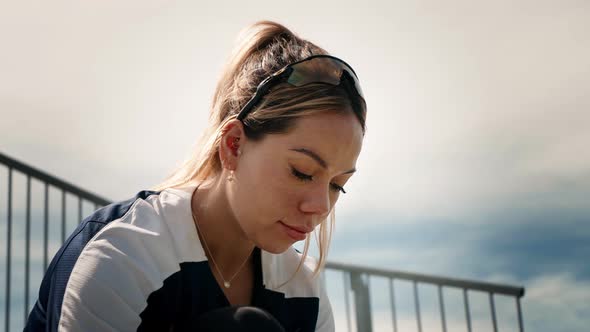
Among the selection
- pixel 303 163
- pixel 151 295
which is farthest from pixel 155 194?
pixel 303 163

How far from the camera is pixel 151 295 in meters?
1.78

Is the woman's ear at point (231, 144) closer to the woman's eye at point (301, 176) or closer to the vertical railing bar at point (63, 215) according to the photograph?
the woman's eye at point (301, 176)

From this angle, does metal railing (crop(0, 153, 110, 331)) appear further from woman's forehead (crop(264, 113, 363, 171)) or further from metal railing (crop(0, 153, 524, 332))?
woman's forehead (crop(264, 113, 363, 171))

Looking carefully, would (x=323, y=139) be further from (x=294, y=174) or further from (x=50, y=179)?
(x=50, y=179)

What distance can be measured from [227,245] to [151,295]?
38cm

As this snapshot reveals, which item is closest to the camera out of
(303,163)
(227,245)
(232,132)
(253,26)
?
(303,163)

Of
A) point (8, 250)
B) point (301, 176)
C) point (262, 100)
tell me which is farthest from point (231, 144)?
point (8, 250)

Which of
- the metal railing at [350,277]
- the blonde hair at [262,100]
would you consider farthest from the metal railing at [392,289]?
the blonde hair at [262,100]

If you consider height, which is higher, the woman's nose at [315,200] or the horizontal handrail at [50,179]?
the horizontal handrail at [50,179]

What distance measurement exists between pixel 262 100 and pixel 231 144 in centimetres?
16

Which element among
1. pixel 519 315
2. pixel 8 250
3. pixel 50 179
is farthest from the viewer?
pixel 519 315

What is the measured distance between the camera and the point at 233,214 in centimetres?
206

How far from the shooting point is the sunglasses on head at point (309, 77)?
195 centimetres

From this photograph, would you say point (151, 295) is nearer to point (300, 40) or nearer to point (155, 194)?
point (155, 194)
